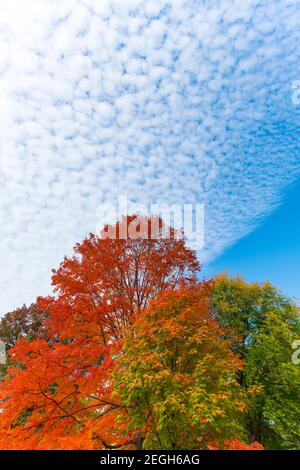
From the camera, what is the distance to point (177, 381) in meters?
8.43

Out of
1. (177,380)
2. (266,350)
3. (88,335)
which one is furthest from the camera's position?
(266,350)

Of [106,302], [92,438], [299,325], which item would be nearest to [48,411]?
[92,438]

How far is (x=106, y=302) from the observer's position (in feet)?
43.5

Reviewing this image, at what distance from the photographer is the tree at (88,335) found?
1069cm

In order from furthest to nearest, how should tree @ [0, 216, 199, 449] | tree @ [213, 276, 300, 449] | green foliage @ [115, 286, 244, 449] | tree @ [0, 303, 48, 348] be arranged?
tree @ [0, 303, 48, 348]
tree @ [213, 276, 300, 449]
tree @ [0, 216, 199, 449]
green foliage @ [115, 286, 244, 449]

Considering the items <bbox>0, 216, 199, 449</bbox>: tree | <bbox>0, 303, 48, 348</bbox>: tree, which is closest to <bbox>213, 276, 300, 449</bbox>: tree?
<bbox>0, 216, 199, 449</bbox>: tree

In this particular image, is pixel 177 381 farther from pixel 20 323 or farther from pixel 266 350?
pixel 20 323

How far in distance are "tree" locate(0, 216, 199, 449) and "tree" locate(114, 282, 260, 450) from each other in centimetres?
162

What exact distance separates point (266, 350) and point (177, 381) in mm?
12950

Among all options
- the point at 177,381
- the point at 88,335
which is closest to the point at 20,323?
the point at 88,335

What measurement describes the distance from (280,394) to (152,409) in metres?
12.8

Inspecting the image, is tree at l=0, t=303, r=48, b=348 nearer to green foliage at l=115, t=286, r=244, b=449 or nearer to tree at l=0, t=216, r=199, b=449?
tree at l=0, t=216, r=199, b=449

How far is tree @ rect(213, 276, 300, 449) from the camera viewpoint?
17531mm
